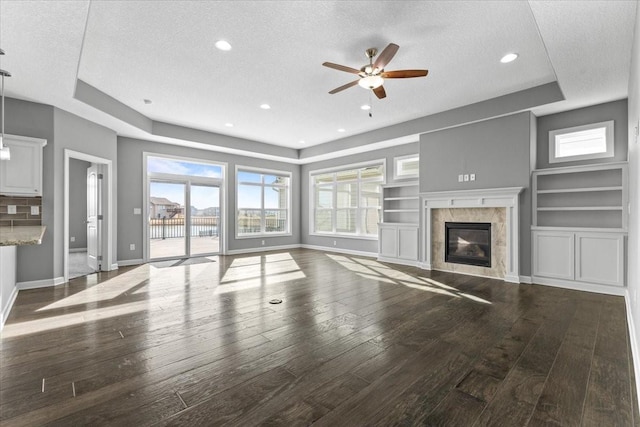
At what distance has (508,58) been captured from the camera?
3.67m

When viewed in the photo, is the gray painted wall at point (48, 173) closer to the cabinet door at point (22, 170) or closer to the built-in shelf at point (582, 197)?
the cabinet door at point (22, 170)

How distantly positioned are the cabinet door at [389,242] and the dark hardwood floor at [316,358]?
8.37 feet

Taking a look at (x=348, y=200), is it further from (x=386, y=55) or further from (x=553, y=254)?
(x=386, y=55)

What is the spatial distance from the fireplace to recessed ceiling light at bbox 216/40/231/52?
4.76 meters

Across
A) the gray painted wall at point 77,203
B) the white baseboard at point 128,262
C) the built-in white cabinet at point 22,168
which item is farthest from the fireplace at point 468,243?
the gray painted wall at point 77,203

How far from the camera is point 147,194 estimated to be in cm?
666

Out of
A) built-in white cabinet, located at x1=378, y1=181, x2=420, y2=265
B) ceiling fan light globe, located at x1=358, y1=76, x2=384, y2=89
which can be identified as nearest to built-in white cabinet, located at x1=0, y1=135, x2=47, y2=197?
ceiling fan light globe, located at x1=358, y1=76, x2=384, y2=89

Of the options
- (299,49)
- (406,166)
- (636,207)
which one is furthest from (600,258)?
(299,49)

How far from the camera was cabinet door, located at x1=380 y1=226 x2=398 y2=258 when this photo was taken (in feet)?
22.2

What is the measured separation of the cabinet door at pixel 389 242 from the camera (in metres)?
6.76

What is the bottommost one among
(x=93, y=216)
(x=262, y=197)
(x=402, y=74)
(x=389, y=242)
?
(x=389, y=242)

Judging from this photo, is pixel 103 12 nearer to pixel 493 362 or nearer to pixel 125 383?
pixel 125 383

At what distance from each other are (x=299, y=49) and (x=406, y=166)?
14.0ft

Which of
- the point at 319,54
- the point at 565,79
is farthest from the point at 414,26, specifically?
the point at 565,79
